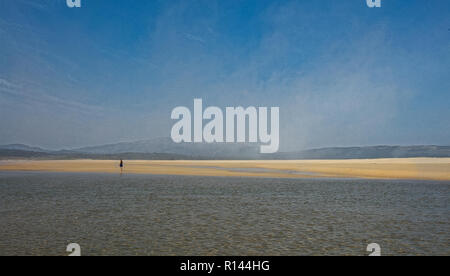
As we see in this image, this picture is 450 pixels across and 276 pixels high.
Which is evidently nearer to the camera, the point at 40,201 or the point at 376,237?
the point at 376,237

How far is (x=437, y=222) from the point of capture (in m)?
15.8

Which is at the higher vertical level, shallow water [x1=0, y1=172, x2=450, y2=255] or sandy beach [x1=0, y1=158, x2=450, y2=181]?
shallow water [x1=0, y1=172, x2=450, y2=255]

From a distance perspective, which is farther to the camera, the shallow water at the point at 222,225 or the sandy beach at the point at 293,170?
the sandy beach at the point at 293,170

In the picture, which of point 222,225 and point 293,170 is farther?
point 293,170

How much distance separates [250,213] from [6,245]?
11.0m

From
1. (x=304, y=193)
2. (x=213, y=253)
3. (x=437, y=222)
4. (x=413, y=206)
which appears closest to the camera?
(x=213, y=253)

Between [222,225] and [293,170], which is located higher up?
[222,225]

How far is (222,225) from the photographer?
1520 cm

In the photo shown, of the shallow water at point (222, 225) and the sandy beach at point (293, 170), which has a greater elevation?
the shallow water at point (222, 225)

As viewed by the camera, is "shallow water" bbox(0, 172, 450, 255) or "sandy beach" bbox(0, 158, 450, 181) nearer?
"shallow water" bbox(0, 172, 450, 255)

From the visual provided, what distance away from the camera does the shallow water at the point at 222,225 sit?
11.8 meters

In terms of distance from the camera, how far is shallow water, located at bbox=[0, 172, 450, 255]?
1184cm
